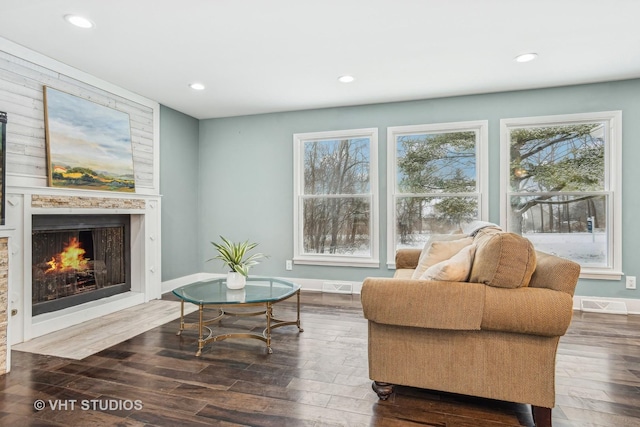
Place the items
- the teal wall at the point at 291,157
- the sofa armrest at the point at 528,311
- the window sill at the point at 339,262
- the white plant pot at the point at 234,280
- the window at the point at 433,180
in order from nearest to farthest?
the sofa armrest at the point at 528,311, the white plant pot at the point at 234,280, the teal wall at the point at 291,157, the window at the point at 433,180, the window sill at the point at 339,262

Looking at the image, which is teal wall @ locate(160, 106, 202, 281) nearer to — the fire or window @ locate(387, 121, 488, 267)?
the fire

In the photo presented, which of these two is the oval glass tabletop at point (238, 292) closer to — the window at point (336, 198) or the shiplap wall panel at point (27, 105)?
the window at point (336, 198)

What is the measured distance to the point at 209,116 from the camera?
5238 millimetres

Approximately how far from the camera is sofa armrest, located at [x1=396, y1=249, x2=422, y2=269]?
135 inches

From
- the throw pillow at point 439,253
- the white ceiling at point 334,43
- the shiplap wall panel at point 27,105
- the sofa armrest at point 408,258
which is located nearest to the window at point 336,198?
the white ceiling at point 334,43

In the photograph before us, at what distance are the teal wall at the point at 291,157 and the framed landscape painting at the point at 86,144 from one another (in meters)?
1.21

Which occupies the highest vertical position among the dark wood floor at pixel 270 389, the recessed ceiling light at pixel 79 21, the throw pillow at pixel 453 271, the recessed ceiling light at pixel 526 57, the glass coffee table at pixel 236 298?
the recessed ceiling light at pixel 79 21

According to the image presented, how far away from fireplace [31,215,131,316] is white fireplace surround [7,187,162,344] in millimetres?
85

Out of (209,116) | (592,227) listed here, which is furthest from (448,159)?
(209,116)

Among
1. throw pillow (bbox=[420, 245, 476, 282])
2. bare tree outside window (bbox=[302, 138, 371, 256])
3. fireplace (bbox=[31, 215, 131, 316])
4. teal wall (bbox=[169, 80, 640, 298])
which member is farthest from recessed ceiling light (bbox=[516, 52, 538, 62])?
fireplace (bbox=[31, 215, 131, 316])

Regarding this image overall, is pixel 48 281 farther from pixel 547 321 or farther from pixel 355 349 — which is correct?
pixel 547 321

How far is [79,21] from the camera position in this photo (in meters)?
2.63

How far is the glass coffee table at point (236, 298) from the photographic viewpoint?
2719 mm

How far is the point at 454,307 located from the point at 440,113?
10.6 feet
